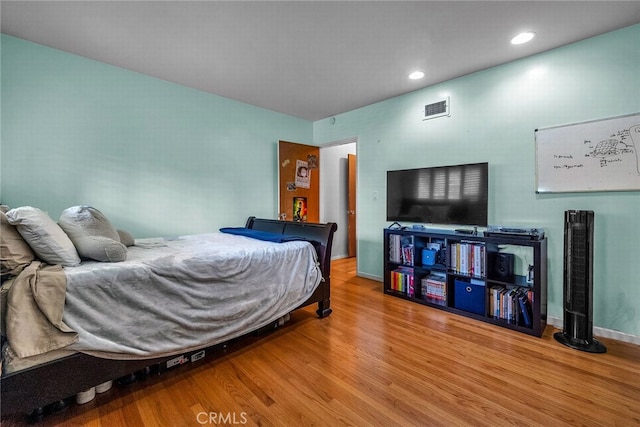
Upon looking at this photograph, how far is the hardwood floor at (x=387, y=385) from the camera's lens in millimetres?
1379

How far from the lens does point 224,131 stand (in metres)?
3.55

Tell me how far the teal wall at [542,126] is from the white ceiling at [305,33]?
18cm

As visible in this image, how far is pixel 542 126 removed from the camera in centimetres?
246

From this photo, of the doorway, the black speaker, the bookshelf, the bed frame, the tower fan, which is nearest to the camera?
the bed frame

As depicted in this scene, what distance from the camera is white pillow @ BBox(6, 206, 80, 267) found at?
4.42 feet

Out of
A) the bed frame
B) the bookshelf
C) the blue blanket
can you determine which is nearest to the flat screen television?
the bookshelf

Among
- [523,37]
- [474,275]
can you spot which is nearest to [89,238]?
[474,275]

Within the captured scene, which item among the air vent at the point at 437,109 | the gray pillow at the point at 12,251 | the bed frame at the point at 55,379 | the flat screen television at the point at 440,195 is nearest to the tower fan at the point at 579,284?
the flat screen television at the point at 440,195

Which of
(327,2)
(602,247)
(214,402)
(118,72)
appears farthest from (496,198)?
(118,72)

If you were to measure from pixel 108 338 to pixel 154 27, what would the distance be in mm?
2203

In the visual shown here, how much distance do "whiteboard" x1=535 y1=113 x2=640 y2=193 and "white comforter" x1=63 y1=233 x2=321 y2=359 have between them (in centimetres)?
223

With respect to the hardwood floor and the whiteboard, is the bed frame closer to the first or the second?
the hardwood floor

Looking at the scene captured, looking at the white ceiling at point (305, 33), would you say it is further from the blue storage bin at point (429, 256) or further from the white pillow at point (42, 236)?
the blue storage bin at point (429, 256)

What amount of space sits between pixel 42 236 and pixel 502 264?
328 centimetres
